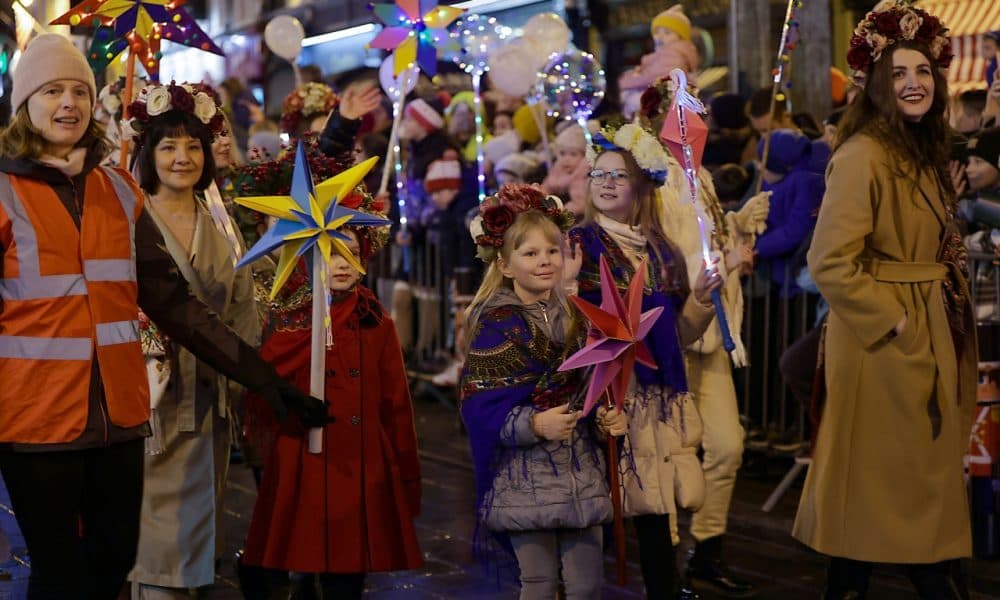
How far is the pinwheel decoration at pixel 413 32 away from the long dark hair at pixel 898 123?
4.34 meters

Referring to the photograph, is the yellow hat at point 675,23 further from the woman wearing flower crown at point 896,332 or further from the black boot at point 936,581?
the black boot at point 936,581

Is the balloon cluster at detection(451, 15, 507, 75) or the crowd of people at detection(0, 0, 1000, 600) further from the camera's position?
the balloon cluster at detection(451, 15, 507, 75)

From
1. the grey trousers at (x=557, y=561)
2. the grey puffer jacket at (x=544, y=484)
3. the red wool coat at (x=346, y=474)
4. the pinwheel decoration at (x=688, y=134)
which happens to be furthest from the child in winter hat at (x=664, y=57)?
the grey trousers at (x=557, y=561)

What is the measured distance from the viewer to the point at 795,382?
22.2 ft

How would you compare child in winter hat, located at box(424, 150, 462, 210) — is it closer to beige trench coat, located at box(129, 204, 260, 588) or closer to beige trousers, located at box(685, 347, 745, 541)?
beige trousers, located at box(685, 347, 745, 541)

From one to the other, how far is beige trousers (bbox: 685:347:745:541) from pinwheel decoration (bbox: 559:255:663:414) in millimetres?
1581

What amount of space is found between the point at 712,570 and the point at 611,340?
211 centimetres

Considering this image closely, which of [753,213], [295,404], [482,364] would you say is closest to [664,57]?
[753,213]

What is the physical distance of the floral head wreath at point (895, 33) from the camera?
5445 mm

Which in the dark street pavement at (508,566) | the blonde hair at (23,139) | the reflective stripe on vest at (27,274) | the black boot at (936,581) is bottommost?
the dark street pavement at (508,566)

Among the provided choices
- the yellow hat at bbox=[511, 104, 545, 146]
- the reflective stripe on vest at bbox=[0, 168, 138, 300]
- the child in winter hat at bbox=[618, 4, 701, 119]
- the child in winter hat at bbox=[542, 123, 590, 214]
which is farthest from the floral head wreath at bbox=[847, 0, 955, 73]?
the yellow hat at bbox=[511, 104, 545, 146]

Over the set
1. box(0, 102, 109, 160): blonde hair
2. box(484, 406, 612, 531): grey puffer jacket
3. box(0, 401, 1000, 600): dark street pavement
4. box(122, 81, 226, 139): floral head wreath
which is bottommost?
box(0, 401, 1000, 600): dark street pavement

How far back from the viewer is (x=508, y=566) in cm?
520

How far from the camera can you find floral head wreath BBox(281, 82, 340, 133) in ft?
28.1
